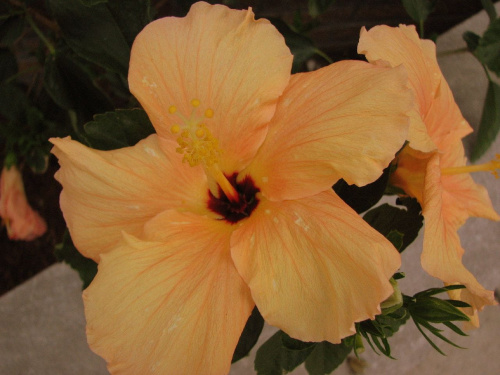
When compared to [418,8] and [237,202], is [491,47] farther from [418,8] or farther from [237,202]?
[237,202]

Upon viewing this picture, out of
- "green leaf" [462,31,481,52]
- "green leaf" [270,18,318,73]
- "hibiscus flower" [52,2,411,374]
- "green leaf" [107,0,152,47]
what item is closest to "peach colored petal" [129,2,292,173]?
"hibiscus flower" [52,2,411,374]

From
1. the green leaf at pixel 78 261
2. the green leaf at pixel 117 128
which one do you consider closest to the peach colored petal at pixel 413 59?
the green leaf at pixel 117 128

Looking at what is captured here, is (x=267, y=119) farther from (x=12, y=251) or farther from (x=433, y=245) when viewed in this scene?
(x=12, y=251)

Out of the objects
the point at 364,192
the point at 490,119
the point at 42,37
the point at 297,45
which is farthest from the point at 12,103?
the point at 490,119

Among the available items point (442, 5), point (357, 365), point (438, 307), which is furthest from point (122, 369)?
point (442, 5)

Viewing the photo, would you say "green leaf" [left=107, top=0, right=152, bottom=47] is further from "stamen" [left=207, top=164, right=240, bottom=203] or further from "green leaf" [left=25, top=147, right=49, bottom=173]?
"green leaf" [left=25, top=147, right=49, bottom=173]

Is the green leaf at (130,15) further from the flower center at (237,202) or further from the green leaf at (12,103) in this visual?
the green leaf at (12,103)
